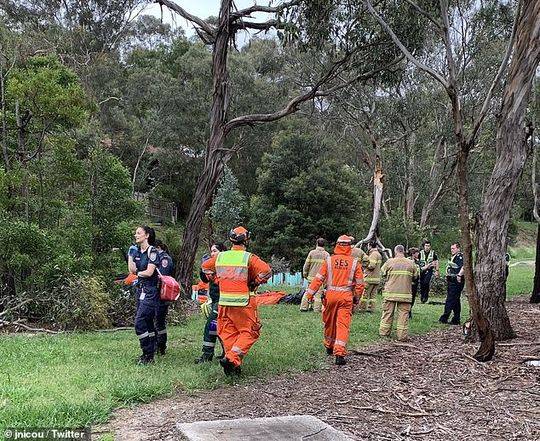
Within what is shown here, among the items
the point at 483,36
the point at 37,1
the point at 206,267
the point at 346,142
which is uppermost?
the point at 37,1

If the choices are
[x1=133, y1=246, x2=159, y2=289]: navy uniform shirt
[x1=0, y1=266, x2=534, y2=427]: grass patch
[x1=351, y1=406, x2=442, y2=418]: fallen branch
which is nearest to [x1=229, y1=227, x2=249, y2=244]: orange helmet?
[x1=133, y1=246, x2=159, y2=289]: navy uniform shirt

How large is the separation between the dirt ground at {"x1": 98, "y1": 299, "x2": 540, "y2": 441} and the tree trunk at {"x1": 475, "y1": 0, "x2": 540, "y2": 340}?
1.03 metres

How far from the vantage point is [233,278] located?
25.3 feet

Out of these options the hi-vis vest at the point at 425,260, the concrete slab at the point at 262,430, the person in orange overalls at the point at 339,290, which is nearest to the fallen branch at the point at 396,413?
the concrete slab at the point at 262,430

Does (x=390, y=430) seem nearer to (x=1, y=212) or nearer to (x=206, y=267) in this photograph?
(x=206, y=267)

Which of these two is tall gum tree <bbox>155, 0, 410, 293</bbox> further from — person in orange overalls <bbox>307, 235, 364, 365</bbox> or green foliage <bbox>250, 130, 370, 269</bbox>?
person in orange overalls <bbox>307, 235, 364, 365</bbox>

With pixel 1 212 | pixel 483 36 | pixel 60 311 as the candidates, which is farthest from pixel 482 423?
pixel 483 36

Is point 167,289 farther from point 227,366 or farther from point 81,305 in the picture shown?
point 81,305

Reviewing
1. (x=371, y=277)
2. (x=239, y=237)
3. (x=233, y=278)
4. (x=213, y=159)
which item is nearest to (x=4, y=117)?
(x=213, y=159)

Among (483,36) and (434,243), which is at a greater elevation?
(483,36)

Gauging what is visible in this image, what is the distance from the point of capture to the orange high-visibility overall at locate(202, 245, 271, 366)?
7.63 meters

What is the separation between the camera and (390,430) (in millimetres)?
5832

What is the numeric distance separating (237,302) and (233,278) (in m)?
0.30

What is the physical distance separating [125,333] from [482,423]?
7484 millimetres
